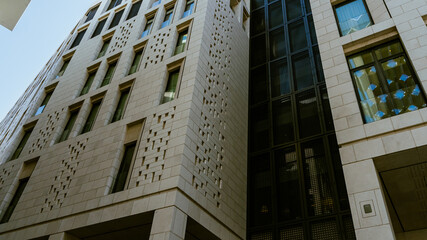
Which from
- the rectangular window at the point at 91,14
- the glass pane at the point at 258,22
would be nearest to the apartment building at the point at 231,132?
the glass pane at the point at 258,22

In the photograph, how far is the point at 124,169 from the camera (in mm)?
13648

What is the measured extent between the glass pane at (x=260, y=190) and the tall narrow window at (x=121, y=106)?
642cm

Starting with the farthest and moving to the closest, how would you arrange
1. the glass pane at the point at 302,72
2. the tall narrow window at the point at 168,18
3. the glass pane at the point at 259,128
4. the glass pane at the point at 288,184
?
the tall narrow window at the point at 168,18, the glass pane at the point at 302,72, the glass pane at the point at 259,128, the glass pane at the point at 288,184

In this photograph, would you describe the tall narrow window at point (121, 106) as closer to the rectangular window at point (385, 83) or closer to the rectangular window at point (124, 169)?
the rectangular window at point (124, 169)

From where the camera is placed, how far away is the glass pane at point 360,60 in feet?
37.4

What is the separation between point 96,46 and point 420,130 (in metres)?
19.1

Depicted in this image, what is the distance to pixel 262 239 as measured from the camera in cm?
1353

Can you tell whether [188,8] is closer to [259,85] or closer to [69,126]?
[259,85]

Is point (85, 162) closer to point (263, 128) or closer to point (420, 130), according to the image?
point (263, 128)

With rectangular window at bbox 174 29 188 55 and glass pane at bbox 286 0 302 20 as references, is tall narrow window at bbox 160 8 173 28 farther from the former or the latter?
glass pane at bbox 286 0 302 20

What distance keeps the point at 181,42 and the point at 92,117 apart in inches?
231

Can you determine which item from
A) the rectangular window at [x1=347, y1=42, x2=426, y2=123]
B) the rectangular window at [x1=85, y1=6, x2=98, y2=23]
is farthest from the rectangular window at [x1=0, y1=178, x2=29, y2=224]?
the rectangular window at [x1=347, y1=42, x2=426, y2=123]

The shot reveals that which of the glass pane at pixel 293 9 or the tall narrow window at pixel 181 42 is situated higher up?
the glass pane at pixel 293 9

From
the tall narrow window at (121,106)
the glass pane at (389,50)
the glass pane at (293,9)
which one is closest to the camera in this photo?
the glass pane at (389,50)
